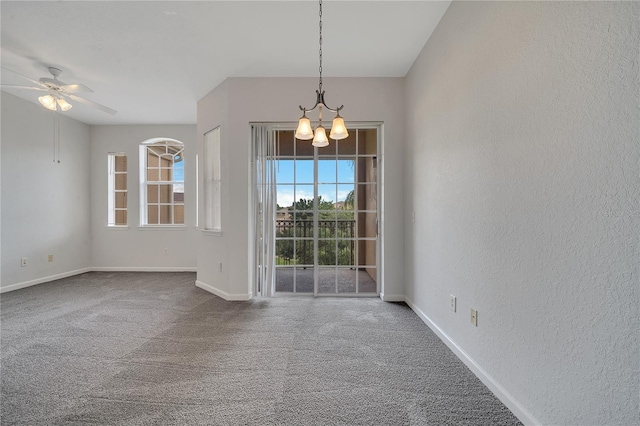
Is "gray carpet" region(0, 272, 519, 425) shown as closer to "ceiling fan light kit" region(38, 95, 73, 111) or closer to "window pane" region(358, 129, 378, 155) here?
"window pane" region(358, 129, 378, 155)

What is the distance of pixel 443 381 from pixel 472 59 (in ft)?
7.44

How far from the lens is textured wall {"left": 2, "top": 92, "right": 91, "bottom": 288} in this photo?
3967 mm

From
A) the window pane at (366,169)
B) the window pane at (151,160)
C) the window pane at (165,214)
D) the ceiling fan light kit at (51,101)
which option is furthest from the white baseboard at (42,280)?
the window pane at (366,169)

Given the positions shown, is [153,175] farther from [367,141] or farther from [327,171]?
[367,141]

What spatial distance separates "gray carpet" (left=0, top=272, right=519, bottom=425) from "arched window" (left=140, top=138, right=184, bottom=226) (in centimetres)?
231

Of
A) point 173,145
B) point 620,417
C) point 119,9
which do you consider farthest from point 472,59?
point 173,145

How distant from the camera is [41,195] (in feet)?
14.4

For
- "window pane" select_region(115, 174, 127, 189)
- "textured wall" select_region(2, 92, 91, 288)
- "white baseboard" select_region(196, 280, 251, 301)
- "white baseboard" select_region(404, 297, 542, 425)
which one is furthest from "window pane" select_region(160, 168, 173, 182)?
"white baseboard" select_region(404, 297, 542, 425)

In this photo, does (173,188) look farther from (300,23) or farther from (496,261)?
(496,261)

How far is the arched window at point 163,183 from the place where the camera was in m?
5.33

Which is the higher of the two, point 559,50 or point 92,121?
point 92,121

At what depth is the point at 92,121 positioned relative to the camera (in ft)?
16.5

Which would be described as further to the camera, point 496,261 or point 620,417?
point 496,261

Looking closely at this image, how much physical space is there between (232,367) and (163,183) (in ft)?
14.7
